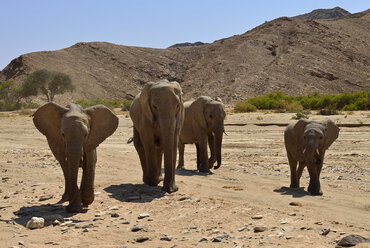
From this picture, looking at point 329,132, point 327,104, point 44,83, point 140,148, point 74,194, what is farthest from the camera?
point 44,83

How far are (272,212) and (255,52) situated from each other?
77.2m

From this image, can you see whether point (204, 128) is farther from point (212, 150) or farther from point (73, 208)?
point (73, 208)

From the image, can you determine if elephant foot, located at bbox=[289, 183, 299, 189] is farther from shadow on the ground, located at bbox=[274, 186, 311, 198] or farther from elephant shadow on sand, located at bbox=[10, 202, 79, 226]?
elephant shadow on sand, located at bbox=[10, 202, 79, 226]

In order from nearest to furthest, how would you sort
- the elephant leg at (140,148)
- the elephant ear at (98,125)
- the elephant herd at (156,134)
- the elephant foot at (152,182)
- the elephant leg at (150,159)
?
1. the elephant herd at (156,134)
2. the elephant ear at (98,125)
3. the elephant leg at (150,159)
4. the elephant foot at (152,182)
5. the elephant leg at (140,148)

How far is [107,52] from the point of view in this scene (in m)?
93.8

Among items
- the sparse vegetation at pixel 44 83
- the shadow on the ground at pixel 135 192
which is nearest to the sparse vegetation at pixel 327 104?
the sparse vegetation at pixel 44 83

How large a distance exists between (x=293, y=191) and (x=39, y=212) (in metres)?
5.49

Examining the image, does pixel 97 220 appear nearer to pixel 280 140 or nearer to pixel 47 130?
pixel 47 130

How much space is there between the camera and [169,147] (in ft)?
34.8

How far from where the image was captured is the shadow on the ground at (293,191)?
432 inches

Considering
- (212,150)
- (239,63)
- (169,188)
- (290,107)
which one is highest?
(239,63)

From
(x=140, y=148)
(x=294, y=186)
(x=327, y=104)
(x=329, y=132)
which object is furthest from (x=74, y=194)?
(x=327, y=104)

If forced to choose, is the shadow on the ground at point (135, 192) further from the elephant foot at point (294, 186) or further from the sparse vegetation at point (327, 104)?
the sparse vegetation at point (327, 104)

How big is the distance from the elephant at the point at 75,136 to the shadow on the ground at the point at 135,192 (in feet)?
3.44
